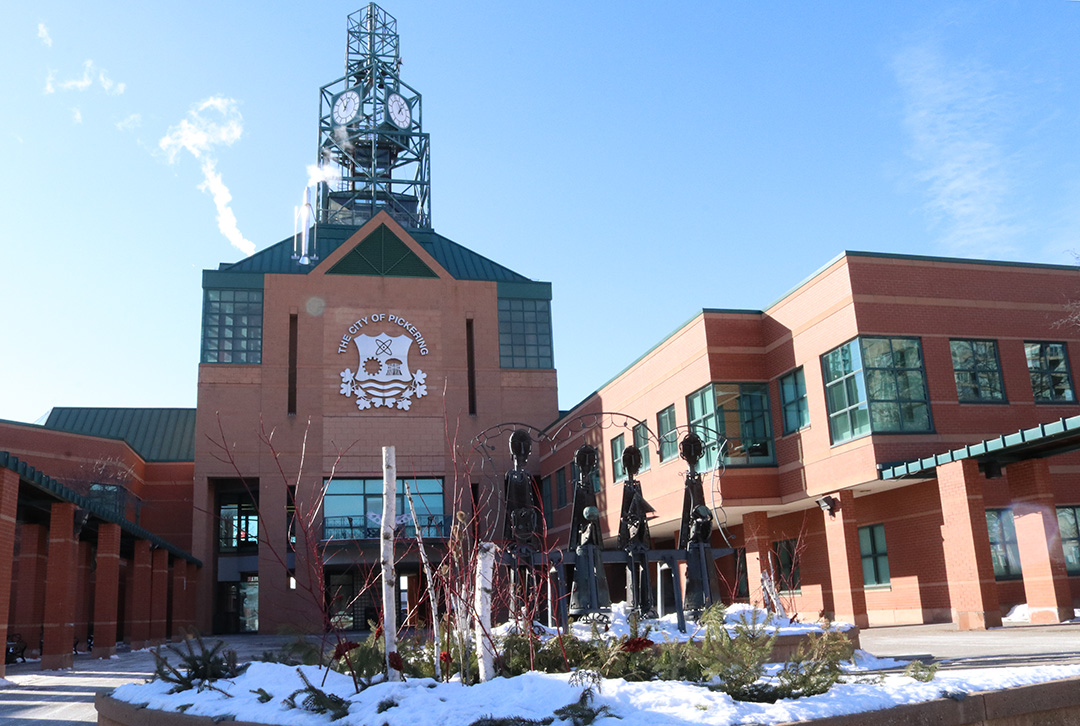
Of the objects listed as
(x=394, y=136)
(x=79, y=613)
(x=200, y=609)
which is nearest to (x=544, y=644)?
(x=79, y=613)

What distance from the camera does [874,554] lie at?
25938 mm

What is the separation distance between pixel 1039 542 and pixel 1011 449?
9.71 ft

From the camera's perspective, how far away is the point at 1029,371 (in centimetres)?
2503

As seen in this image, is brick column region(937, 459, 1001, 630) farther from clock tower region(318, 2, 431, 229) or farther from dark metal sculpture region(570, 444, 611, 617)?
clock tower region(318, 2, 431, 229)

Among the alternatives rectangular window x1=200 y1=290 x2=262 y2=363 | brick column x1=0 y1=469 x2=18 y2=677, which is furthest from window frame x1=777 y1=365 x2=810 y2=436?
rectangular window x1=200 y1=290 x2=262 y2=363

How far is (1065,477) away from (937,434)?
14.5ft

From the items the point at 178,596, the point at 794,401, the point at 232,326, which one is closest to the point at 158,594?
the point at 178,596

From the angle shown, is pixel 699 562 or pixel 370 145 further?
pixel 370 145

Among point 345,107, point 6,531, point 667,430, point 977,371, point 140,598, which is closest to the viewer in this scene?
point 6,531

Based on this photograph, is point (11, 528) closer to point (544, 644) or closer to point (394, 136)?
point (544, 644)

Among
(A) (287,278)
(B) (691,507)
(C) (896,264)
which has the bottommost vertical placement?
(B) (691,507)

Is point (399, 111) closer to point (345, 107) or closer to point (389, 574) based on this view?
point (345, 107)

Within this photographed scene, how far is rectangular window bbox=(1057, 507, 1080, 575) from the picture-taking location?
23.8m

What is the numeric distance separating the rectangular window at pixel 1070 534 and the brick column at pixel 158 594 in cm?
3040
